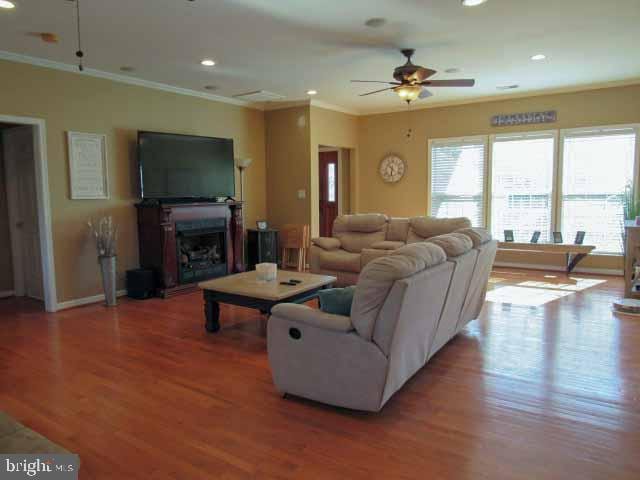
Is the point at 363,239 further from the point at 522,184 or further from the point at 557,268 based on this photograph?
the point at 557,268

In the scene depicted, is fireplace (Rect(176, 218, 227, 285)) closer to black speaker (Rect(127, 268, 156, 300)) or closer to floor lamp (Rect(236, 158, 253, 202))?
black speaker (Rect(127, 268, 156, 300))

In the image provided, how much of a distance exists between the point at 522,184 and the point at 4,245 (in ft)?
24.6

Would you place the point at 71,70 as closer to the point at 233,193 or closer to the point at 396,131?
the point at 233,193

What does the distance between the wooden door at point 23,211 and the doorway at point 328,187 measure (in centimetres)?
514

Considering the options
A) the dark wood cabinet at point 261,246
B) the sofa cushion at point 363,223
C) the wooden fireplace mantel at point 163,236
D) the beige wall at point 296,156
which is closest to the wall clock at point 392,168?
the beige wall at point 296,156

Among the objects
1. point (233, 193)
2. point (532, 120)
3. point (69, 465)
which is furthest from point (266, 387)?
point (532, 120)

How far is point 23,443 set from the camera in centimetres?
175

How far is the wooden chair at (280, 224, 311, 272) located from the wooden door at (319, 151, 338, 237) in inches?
64.3

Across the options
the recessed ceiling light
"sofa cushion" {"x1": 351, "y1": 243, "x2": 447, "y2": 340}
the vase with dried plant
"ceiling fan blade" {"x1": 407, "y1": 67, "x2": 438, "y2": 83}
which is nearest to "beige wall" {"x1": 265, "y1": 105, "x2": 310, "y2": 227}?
"ceiling fan blade" {"x1": 407, "y1": 67, "x2": 438, "y2": 83}

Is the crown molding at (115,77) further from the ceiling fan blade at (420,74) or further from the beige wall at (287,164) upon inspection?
the ceiling fan blade at (420,74)

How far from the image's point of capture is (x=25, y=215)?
564 centimetres

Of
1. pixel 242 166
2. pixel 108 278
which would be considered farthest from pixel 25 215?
pixel 242 166

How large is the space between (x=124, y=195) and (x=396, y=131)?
4811 mm

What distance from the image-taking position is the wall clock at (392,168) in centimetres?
821
